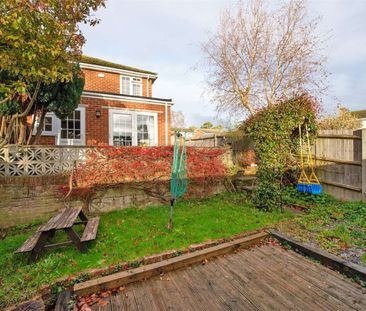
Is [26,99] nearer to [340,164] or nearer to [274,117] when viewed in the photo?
[274,117]

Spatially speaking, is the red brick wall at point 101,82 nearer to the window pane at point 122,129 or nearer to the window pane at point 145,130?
the window pane at point 122,129

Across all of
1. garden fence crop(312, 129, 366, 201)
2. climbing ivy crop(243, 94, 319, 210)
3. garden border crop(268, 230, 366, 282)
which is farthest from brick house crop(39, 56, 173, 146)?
garden border crop(268, 230, 366, 282)

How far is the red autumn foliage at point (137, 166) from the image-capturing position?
5414 mm

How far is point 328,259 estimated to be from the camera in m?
3.06

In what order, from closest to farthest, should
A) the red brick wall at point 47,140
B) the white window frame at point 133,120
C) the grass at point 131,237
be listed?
the grass at point 131,237
the red brick wall at point 47,140
the white window frame at point 133,120

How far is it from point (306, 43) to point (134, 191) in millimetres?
12841

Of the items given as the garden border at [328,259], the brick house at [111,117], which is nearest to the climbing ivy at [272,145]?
the garden border at [328,259]

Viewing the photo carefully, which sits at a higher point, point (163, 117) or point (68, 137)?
point (163, 117)

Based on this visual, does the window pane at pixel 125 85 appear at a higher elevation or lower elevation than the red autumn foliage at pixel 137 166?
higher

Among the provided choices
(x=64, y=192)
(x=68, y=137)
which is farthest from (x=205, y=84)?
(x=64, y=192)

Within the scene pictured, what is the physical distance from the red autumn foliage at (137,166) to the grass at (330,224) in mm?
2957

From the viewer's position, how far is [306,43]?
11414 mm

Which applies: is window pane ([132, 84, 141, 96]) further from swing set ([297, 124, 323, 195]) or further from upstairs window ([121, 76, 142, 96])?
swing set ([297, 124, 323, 195])

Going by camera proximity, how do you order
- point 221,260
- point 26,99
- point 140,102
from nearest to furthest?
point 221,260 < point 26,99 < point 140,102
